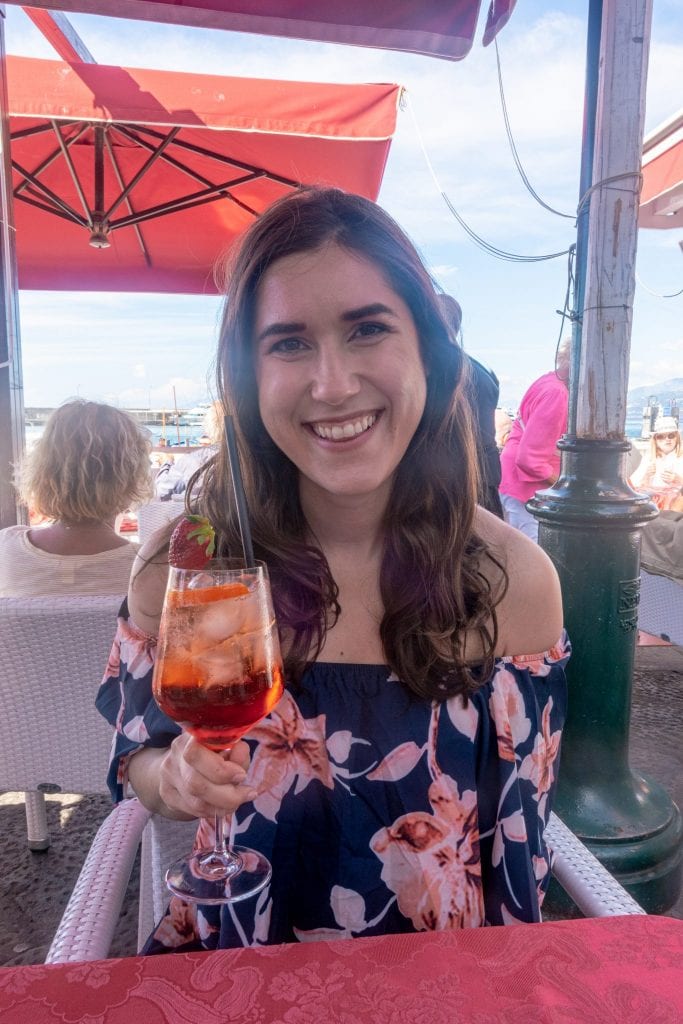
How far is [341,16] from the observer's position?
87.5 inches

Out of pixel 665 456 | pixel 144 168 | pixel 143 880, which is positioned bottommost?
pixel 143 880

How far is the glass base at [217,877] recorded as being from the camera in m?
0.97

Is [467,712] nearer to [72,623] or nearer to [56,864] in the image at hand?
[72,623]

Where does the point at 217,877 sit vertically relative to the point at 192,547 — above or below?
below

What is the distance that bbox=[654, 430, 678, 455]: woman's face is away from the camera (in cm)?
626

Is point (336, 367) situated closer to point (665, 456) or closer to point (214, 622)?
point (214, 622)

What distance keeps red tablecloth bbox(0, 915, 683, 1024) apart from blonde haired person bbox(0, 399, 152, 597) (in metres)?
1.75

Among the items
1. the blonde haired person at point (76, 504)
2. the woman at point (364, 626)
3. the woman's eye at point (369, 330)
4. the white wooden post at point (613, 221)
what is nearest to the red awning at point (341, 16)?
the white wooden post at point (613, 221)

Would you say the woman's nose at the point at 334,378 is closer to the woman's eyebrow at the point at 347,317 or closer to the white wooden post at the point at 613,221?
the woman's eyebrow at the point at 347,317

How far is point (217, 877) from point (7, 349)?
9.29 feet

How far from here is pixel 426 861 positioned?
46.7 inches

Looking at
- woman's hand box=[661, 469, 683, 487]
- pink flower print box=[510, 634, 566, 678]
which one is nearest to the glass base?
pink flower print box=[510, 634, 566, 678]

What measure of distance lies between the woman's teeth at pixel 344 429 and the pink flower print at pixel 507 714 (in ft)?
1.74

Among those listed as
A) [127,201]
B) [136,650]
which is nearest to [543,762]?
[136,650]
